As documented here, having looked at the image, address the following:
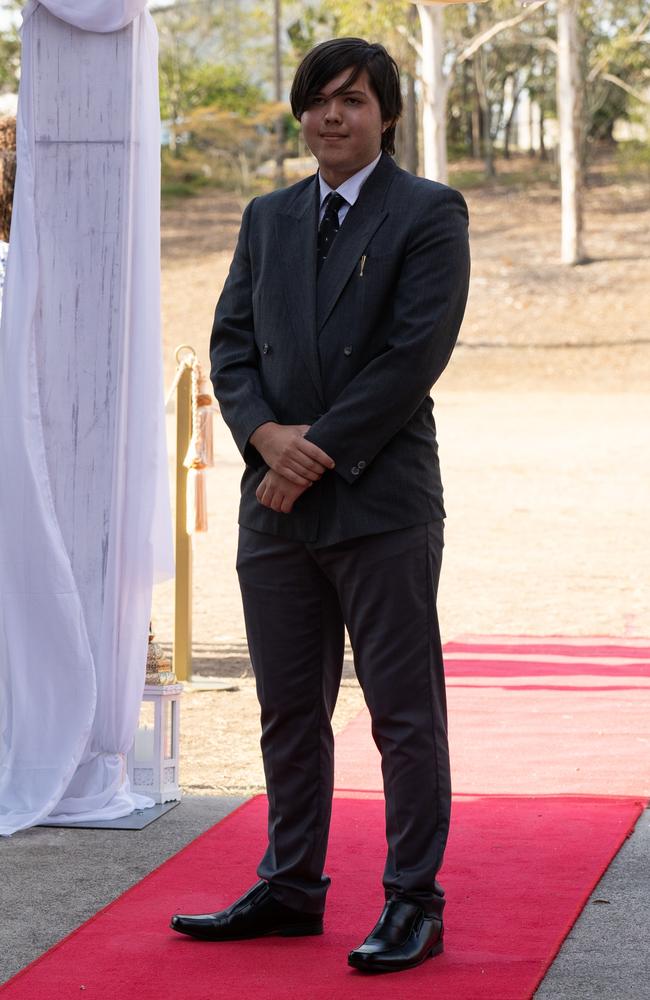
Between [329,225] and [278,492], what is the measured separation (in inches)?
23.0

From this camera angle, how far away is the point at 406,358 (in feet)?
9.78

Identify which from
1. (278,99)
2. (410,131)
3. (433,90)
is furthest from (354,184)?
(278,99)

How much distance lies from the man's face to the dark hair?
0.01 m

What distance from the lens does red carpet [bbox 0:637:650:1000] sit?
2936 mm

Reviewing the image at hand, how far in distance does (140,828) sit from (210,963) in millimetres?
1065

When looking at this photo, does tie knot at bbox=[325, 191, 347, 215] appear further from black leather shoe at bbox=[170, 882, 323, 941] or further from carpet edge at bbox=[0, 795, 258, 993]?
carpet edge at bbox=[0, 795, 258, 993]

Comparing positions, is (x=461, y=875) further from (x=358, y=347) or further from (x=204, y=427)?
(x=204, y=427)

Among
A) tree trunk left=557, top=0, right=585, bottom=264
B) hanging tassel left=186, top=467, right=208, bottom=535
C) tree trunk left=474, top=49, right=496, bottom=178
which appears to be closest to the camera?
hanging tassel left=186, top=467, right=208, bottom=535

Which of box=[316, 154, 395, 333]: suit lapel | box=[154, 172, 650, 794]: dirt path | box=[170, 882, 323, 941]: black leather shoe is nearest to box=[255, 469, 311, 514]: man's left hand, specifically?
box=[316, 154, 395, 333]: suit lapel

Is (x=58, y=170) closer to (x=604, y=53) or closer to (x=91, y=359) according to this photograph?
(x=91, y=359)

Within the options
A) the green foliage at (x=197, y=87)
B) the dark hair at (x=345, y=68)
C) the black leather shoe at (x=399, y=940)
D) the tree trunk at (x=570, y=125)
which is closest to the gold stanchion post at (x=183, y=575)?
A: the dark hair at (x=345, y=68)

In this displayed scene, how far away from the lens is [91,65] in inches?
167

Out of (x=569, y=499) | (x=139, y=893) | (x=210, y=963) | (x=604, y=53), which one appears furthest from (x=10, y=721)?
(x=604, y=53)

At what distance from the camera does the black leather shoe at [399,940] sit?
2.96 m
